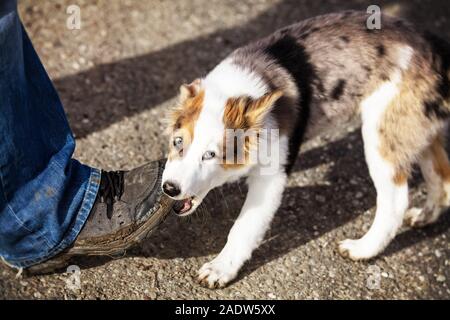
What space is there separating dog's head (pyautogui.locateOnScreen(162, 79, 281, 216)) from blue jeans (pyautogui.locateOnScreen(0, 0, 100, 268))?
52 centimetres

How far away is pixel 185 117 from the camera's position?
131 inches

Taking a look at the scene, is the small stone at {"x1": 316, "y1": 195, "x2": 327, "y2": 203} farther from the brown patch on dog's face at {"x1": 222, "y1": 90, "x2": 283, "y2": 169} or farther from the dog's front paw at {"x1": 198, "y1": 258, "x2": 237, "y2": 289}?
the brown patch on dog's face at {"x1": 222, "y1": 90, "x2": 283, "y2": 169}

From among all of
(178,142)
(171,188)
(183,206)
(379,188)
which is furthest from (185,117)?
(379,188)

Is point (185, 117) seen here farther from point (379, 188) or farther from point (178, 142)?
point (379, 188)

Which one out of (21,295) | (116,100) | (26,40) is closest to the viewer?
(26,40)

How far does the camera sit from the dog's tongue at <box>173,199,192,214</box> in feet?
11.4

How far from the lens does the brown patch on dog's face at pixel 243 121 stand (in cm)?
329

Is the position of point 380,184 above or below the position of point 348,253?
above

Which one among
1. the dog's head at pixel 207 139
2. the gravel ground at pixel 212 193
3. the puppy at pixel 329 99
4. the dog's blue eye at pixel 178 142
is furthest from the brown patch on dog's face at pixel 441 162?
the dog's blue eye at pixel 178 142

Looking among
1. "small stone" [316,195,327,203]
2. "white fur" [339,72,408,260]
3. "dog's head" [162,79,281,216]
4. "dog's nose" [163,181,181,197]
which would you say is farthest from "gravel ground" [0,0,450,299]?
"dog's nose" [163,181,181,197]

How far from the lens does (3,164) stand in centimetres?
297
